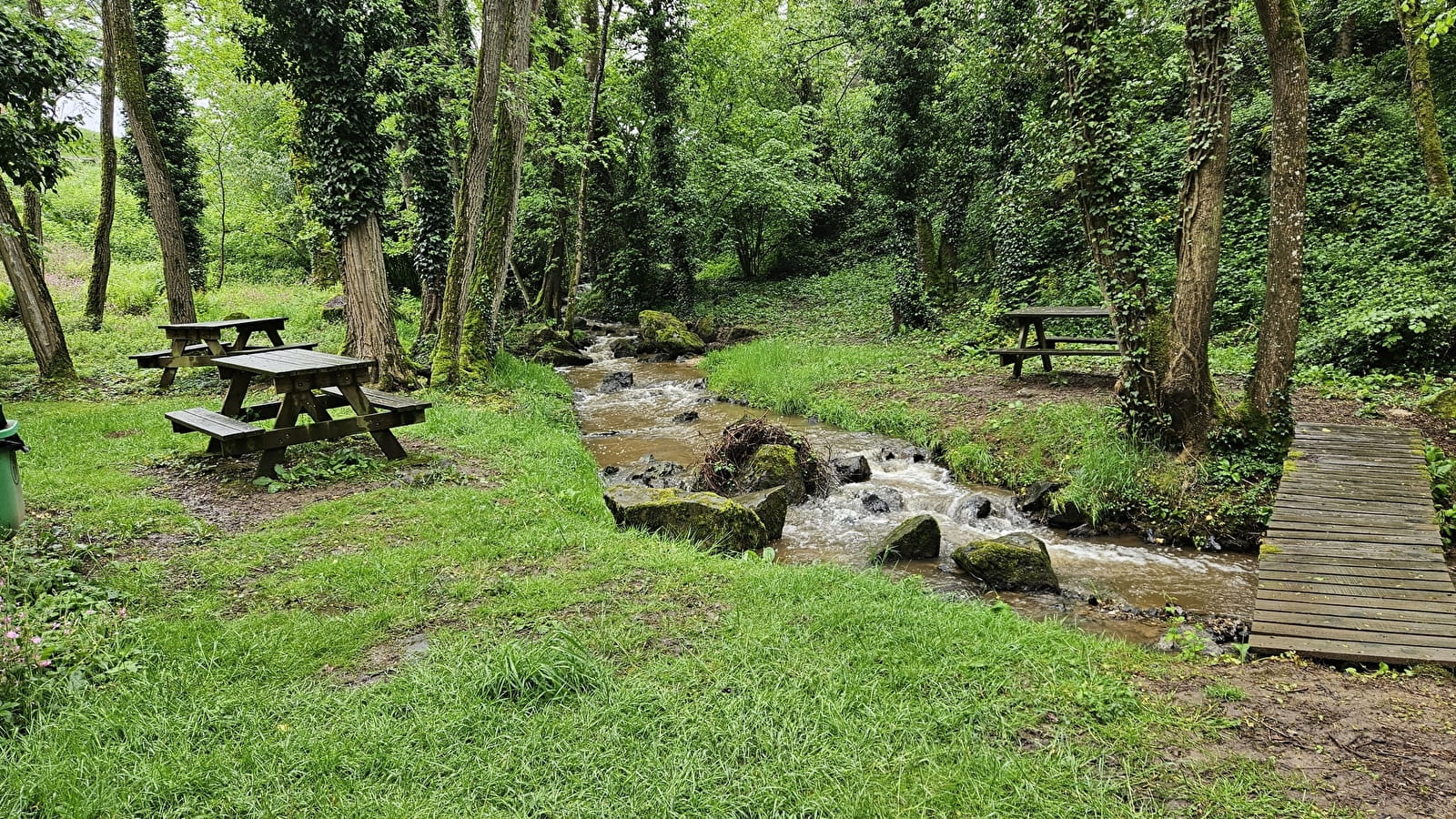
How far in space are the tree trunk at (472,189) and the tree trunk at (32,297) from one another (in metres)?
5.69

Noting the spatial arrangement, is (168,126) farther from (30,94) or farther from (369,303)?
(369,303)

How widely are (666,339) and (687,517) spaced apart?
1169cm

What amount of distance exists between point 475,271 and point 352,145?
2373 millimetres

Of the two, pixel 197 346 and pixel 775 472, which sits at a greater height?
pixel 197 346

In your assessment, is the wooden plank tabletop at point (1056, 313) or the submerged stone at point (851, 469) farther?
the wooden plank tabletop at point (1056, 313)

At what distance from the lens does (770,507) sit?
6.76m

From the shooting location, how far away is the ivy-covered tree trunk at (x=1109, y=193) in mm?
6914

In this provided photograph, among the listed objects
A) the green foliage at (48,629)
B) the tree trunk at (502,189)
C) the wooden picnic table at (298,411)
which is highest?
the tree trunk at (502,189)

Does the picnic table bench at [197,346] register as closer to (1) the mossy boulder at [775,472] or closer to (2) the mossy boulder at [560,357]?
(2) the mossy boulder at [560,357]

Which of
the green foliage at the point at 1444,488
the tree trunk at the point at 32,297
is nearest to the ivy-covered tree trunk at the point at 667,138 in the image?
the tree trunk at the point at 32,297

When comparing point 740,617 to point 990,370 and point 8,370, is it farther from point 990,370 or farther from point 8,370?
point 8,370

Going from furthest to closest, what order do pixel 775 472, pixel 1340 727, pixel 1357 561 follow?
pixel 775 472 → pixel 1357 561 → pixel 1340 727

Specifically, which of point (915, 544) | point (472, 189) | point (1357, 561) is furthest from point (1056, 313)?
point (472, 189)

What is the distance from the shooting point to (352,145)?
948 cm
